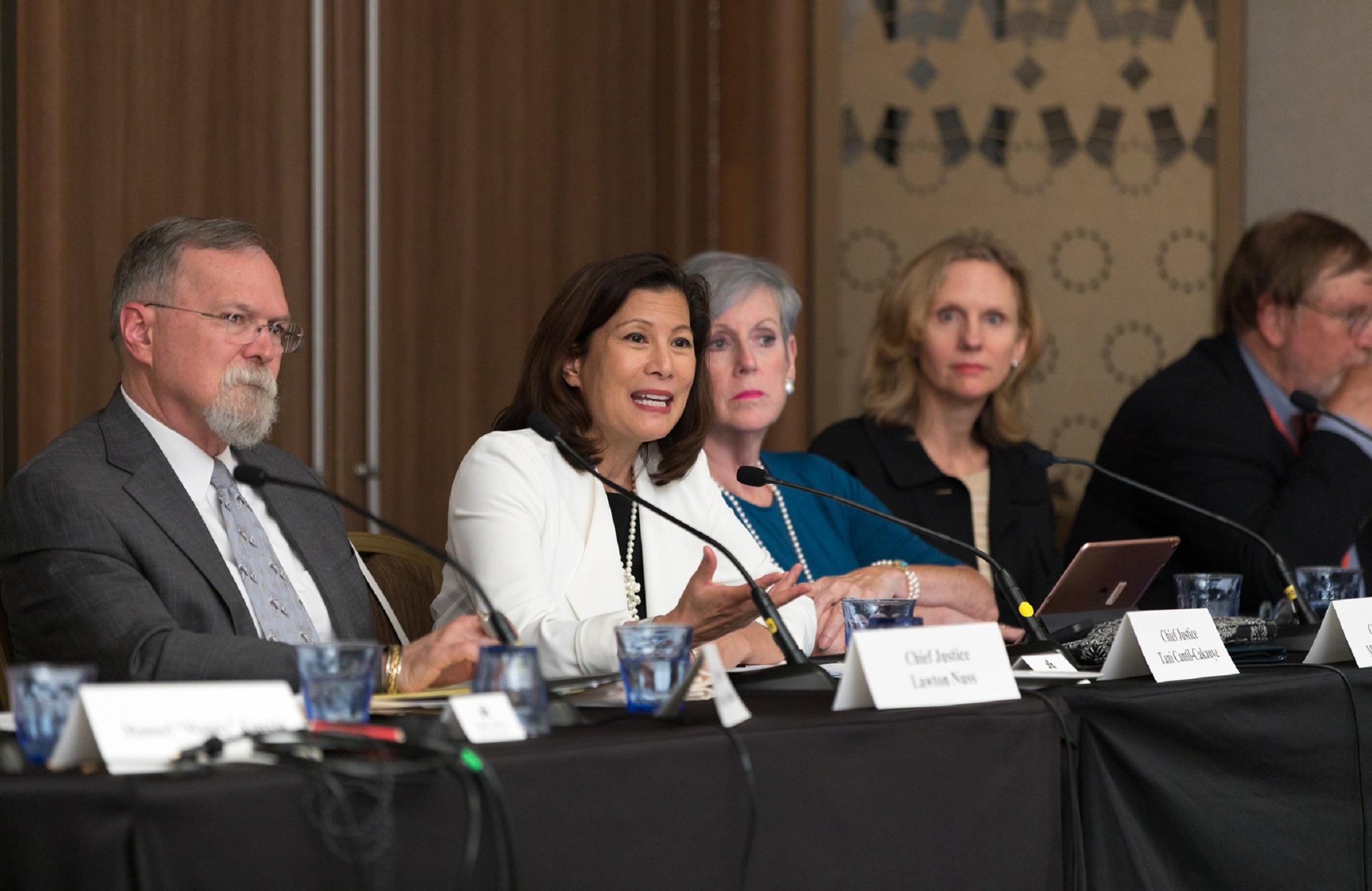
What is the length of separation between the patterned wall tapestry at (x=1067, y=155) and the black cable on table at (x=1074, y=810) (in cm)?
264

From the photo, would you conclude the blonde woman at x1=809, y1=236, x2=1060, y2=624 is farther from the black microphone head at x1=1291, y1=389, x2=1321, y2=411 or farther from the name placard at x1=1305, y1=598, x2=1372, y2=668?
the name placard at x1=1305, y1=598, x2=1372, y2=668

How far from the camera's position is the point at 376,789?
108cm

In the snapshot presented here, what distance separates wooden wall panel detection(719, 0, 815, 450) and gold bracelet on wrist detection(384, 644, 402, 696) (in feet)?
7.74

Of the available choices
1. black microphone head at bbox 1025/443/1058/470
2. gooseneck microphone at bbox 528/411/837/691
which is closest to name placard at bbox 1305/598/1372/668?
black microphone head at bbox 1025/443/1058/470

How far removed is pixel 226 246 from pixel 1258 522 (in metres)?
2.02

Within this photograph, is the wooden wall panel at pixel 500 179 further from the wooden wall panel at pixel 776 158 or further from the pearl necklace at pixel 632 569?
the pearl necklace at pixel 632 569

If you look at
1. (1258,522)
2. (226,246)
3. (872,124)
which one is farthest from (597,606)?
(872,124)

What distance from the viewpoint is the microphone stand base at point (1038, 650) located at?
1825 millimetres

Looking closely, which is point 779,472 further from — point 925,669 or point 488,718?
point 488,718

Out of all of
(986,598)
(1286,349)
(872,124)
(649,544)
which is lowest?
(986,598)

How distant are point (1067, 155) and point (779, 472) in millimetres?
1743

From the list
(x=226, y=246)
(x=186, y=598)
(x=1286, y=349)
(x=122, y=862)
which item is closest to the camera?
(x=122, y=862)

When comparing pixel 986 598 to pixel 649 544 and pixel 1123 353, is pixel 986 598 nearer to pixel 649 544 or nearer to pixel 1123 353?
pixel 649 544

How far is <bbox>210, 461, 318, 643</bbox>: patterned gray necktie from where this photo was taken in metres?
2.02
